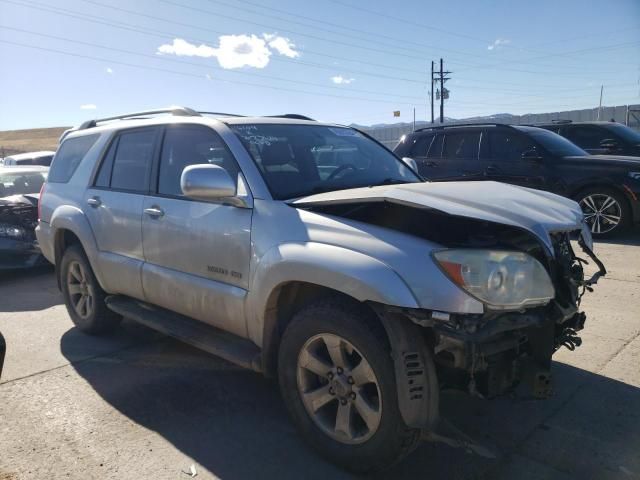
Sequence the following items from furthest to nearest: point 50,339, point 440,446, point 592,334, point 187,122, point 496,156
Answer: point 496,156 < point 50,339 < point 592,334 < point 187,122 < point 440,446

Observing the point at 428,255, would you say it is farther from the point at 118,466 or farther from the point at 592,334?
the point at 592,334

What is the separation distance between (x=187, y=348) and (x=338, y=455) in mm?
2142

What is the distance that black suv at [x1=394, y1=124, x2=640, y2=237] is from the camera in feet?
26.3

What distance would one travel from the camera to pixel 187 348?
4383 millimetres

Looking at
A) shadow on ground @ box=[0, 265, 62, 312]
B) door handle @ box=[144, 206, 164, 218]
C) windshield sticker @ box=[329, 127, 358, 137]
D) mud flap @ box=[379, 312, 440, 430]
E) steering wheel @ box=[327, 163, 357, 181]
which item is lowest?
shadow on ground @ box=[0, 265, 62, 312]

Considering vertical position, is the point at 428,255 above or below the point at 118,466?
above

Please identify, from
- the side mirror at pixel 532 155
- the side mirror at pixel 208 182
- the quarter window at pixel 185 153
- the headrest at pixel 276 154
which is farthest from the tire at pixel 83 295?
the side mirror at pixel 532 155

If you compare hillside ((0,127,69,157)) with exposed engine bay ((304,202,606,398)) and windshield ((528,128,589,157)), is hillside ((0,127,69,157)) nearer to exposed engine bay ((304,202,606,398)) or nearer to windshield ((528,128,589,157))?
windshield ((528,128,589,157))

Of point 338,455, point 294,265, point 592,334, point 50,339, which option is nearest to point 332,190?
point 294,265

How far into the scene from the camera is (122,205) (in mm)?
4055

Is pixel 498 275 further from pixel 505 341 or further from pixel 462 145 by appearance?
pixel 462 145

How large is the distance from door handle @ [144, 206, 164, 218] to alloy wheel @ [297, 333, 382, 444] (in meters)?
1.56

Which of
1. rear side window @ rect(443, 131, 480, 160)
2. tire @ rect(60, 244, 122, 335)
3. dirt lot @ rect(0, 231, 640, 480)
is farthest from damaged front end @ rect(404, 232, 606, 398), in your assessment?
rear side window @ rect(443, 131, 480, 160)

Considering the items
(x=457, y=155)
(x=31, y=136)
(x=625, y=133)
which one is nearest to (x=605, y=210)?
(x=457, y=155)
